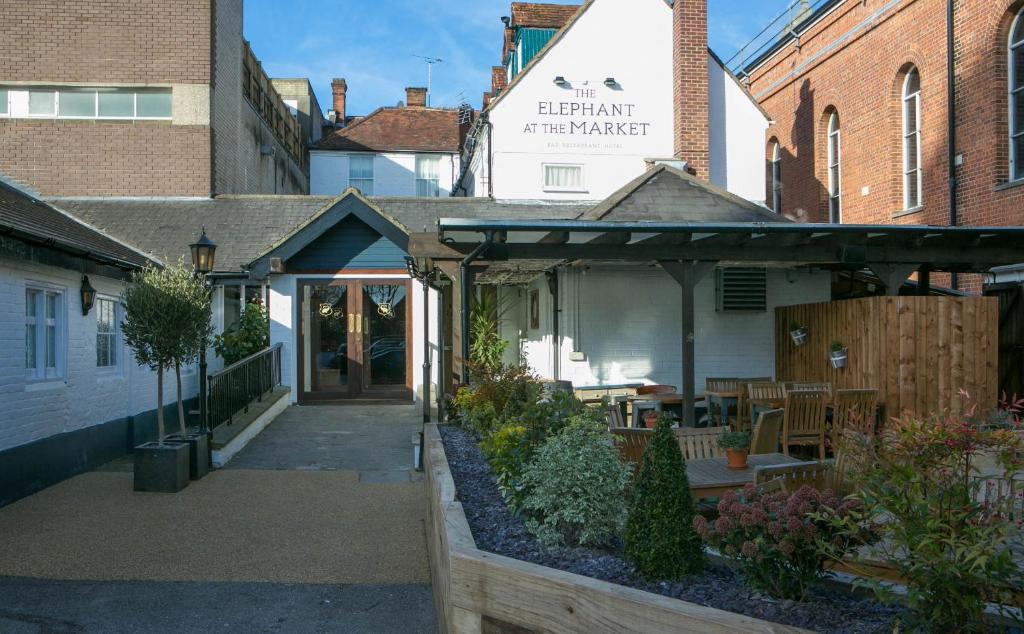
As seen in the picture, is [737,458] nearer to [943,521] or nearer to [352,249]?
[943,521]

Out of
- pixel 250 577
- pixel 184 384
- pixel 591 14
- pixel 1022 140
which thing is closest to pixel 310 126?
pixel 591 14

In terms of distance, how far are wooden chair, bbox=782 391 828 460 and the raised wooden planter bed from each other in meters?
5.41

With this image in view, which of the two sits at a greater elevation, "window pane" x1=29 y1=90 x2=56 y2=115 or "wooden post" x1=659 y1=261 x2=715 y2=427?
"window pane" x1=29 y1=90 x2=56 y2=115

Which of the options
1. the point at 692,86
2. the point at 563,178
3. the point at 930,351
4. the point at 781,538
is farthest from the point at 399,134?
the point at 781,538

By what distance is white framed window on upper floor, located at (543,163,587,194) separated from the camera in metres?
19.3

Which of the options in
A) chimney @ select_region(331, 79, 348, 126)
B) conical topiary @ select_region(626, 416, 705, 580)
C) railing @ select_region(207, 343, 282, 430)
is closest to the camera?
conical topiary @ select_region(626, 416, 705, 580)

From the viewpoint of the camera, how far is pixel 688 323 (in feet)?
33.9

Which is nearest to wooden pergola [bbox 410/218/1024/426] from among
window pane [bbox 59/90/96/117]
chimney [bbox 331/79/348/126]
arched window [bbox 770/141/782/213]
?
window pane [bbox 59/90/96/117]

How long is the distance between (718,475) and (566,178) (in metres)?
13.9

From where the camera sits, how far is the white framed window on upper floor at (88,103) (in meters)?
18.3

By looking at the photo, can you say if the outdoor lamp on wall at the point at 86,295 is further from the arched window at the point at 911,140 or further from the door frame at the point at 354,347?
the arched window at the point at 911,140

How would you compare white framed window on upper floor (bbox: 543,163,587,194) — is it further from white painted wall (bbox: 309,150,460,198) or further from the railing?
white painted wall (bbox: 309,150,460,198)

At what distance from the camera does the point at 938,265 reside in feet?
38.4

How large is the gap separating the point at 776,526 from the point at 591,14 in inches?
697
